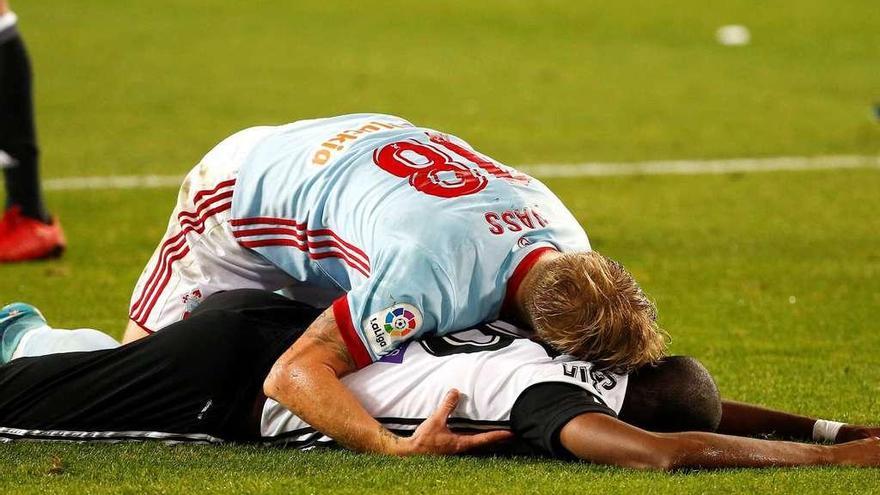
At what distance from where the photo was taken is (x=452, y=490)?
12.7ft

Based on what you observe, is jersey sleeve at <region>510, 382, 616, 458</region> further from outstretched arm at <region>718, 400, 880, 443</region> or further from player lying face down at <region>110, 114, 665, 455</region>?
outstretched arm at <region>718, 400, 880, 443</region>

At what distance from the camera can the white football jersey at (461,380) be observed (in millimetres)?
4242

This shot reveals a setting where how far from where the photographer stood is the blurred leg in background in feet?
25.6

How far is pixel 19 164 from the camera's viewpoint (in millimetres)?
7902

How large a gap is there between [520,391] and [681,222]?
4859mm

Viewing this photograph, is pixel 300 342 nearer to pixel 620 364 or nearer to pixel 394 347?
pixel 394 347

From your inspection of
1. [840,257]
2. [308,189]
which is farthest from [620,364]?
[840,257]

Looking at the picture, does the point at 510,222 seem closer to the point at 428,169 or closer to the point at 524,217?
the point at 524,217

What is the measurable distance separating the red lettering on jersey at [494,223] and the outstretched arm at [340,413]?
508 millimetres

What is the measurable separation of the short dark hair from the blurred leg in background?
168 inches

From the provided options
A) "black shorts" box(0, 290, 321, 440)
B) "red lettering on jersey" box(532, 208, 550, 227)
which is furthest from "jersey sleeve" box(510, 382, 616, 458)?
"black shorts" box(0, 290, 321, 440)

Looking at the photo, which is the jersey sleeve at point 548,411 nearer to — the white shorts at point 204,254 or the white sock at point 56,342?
Answer: the white shorts at point 204,254

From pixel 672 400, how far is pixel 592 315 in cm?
35

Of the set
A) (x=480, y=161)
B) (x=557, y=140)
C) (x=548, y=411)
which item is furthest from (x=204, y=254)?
(x=557, y=140)
